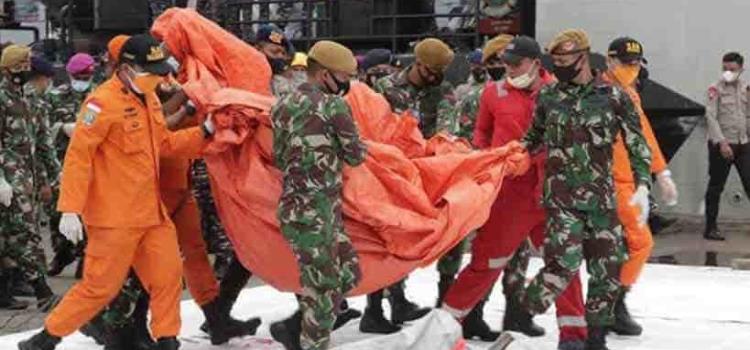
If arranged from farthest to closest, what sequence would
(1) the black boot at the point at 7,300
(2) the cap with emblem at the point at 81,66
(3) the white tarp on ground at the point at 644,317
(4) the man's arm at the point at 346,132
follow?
(2) the cap with emblem at the point at 81,66
(1) the black boot at the point at 7,300
(3) the white tarp on ground at the point at 644,317
(4) the man's arm at the point at 346,132

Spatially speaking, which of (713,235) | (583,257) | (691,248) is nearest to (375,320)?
(583,257)

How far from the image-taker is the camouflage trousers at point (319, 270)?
6.23 m

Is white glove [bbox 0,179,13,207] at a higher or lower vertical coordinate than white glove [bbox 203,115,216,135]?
lower

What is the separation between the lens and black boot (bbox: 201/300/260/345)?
24.1 ft

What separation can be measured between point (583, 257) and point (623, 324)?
1.12 m

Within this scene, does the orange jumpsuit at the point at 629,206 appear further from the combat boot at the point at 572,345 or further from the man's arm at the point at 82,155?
the man's arm at the point at 82,155

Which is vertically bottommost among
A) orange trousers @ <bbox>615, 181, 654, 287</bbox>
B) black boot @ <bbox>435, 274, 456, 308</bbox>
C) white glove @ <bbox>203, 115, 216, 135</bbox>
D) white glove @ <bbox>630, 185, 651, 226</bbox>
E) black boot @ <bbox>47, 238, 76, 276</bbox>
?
black boot @ <bbox>47, 238, 76, 276</bbox>

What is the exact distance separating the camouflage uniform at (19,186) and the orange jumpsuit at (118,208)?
2.64 meters

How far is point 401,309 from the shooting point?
8195mm

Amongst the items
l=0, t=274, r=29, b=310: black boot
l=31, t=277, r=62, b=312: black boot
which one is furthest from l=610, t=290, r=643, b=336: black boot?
l=0, t=274, r=29, b=310: black boot

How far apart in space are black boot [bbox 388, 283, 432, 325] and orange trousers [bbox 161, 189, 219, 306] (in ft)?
4.26

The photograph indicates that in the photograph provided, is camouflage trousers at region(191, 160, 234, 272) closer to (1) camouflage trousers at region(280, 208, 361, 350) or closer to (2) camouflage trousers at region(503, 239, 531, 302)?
(1) camouflage trousers at region(280, 208, 361, 350)

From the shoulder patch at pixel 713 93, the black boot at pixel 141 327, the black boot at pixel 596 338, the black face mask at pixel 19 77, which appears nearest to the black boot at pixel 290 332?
the black boot at pixel 141 327

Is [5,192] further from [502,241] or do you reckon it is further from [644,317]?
[644,317]
